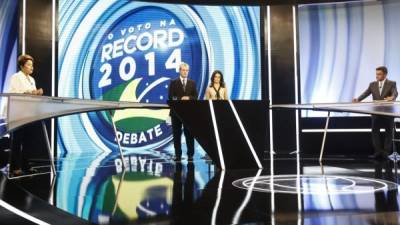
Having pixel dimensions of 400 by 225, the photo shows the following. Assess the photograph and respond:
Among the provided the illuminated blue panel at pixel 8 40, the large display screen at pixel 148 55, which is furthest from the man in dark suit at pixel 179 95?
the illuminated blue panel at pixel 8 40

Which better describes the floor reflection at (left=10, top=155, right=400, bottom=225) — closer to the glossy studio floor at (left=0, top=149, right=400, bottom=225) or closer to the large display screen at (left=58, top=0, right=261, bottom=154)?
the glossy studio floor at (left=0, top=149, right=400, bottom=225)

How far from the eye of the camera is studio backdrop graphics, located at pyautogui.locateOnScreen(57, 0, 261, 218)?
634cm

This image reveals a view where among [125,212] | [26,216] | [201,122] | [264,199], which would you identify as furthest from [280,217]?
[201,122]

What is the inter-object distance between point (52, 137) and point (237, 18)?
11.2ft

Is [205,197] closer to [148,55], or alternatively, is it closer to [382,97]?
[382,97]

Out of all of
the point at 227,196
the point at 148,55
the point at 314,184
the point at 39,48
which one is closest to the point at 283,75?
the point at 148,55

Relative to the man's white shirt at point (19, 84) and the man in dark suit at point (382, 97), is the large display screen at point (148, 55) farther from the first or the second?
the man's white shirt at point (19, 84)

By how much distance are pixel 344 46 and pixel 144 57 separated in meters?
3.23

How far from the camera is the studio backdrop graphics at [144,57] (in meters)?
6.34

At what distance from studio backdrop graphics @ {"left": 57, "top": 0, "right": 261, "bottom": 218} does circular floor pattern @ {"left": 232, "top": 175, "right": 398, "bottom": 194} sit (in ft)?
10.4

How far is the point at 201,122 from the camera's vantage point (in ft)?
13.0

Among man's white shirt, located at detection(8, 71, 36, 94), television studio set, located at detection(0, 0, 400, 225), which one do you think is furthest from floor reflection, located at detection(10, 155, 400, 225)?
television studio set, located at detection(0, 0, 400, 225)

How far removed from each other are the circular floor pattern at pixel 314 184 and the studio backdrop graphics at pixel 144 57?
3166 millimetres

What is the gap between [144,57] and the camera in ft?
21.3
